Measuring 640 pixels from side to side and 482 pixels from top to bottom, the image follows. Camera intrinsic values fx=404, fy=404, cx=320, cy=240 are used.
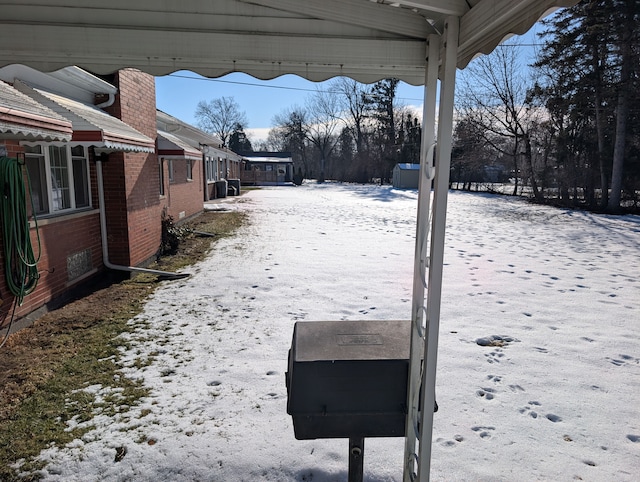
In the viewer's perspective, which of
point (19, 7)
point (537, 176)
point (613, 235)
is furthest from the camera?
point (537, 176)

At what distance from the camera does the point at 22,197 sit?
4371 millimetres

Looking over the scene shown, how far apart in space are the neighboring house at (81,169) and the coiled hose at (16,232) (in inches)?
4.0

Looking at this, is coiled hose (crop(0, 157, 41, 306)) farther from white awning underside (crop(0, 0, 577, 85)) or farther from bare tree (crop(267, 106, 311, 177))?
bare tree (crop(267, 106, 311, 177))

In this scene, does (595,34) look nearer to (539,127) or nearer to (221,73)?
(539,127)

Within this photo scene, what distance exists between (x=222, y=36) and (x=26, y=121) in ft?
8.29

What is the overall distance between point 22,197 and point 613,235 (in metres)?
14.5

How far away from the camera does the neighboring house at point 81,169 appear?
4.35m

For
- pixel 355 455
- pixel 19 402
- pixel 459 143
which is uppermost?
pixel 459 143

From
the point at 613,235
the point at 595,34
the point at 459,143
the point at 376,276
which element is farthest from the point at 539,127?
the point at 376,276

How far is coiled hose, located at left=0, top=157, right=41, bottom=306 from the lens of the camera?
4.18 meters

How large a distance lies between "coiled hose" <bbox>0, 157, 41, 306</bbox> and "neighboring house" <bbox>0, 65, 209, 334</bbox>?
10cm

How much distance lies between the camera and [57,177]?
5699 mm

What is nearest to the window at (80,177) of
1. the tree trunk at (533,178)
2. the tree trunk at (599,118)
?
the tree trunk at (599,118)

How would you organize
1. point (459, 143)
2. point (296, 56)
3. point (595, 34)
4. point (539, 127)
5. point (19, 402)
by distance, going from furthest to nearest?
point (459, 143) → point (539, 127) → point (595, 34) → point (19, 402) → point (296, 56)
